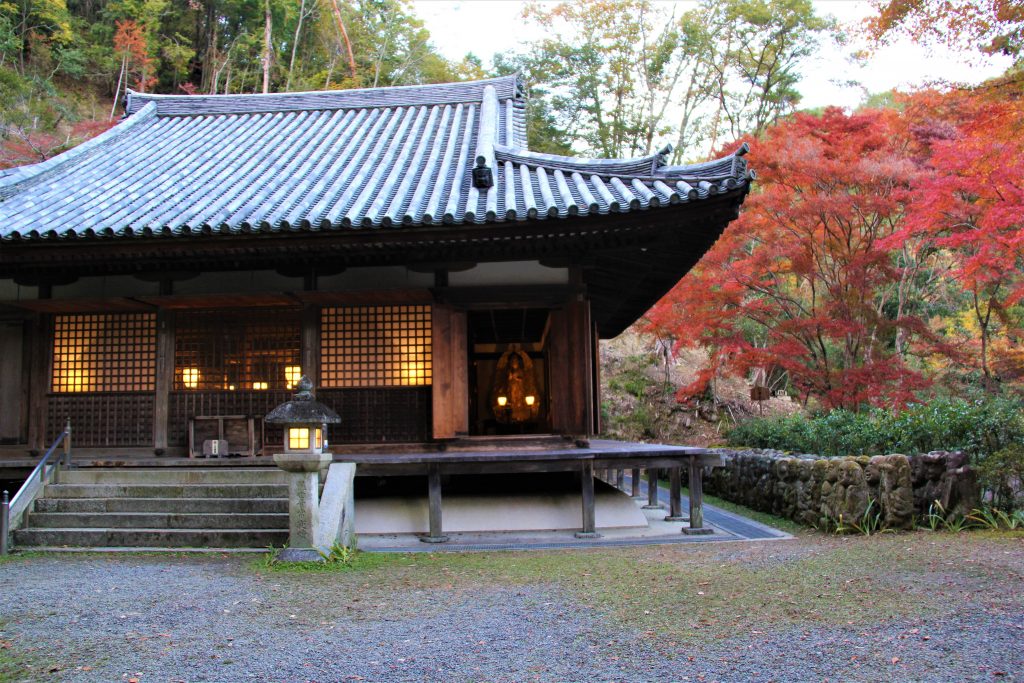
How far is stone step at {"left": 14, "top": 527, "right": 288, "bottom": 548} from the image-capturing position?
816cm

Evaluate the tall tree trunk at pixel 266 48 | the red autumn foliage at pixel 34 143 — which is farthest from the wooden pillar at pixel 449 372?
the tall tree trunk at pixel 266 48

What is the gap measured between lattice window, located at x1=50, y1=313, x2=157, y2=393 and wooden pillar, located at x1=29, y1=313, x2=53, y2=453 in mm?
86

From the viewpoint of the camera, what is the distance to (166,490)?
9000 mm

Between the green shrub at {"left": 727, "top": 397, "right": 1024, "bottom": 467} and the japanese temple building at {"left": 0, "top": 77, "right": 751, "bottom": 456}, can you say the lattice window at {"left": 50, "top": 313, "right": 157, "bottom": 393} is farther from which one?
the green shrub at {"left": 727, "top": 397, "right": 1024, "bottom": 467}

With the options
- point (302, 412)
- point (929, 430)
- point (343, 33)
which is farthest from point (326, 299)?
point (343, 33)

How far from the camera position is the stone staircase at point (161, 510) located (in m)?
8.28

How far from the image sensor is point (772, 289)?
18.1 meters

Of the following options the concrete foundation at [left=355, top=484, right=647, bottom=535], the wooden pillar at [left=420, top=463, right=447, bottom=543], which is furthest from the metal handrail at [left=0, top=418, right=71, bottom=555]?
the wooden pillar at [left=420, top=463, right=447, bottom=543]

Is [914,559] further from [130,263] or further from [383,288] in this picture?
[130,263]

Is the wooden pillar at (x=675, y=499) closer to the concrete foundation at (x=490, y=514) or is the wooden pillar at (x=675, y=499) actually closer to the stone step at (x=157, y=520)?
the concrete foundation at (x=490, y=514)

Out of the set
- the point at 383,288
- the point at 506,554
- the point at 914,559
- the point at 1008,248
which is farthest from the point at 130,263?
the point at 1008,248

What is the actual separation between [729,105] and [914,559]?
101ft

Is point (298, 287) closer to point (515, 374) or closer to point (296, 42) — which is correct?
point (515, 374)

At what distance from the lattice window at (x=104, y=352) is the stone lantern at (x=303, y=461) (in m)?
4.05
